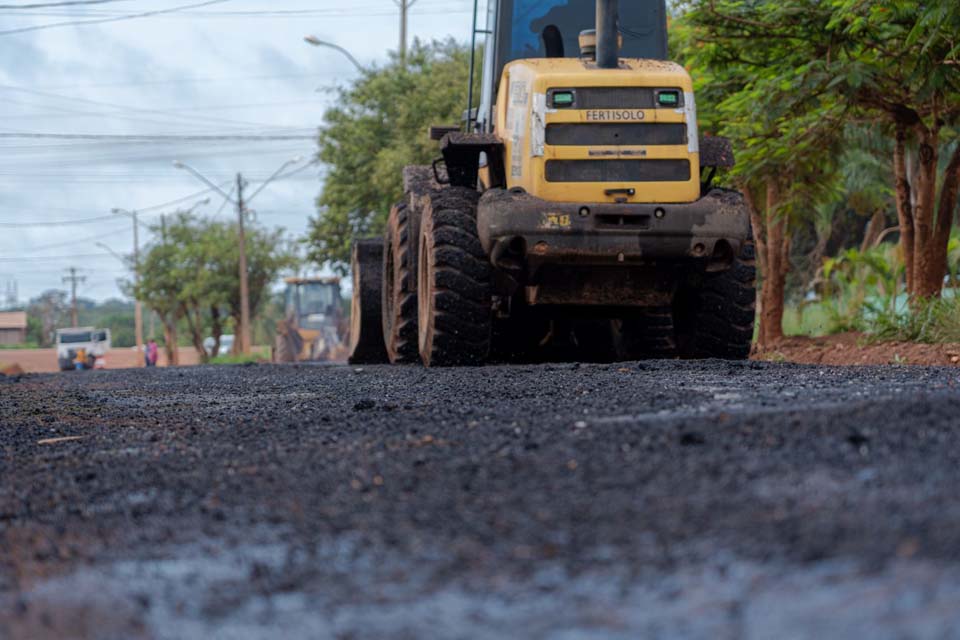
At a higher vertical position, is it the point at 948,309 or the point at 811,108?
the point at 811,108

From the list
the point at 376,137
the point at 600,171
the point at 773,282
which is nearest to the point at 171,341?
the point at 376,137

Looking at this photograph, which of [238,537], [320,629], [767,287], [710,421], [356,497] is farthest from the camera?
[767,287]

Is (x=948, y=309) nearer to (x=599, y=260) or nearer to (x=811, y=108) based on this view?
(x=811, y=108)

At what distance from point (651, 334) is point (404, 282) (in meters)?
2.34

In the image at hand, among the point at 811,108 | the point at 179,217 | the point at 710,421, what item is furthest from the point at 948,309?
the point at 179,217

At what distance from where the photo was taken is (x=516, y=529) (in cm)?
269

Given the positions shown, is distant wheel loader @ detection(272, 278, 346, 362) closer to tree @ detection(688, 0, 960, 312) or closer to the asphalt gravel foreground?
tree @ detection(688, 0, 960, 312)

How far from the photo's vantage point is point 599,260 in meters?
8.34

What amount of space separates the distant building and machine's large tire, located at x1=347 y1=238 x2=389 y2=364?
3656 inches

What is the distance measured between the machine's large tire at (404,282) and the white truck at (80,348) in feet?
121

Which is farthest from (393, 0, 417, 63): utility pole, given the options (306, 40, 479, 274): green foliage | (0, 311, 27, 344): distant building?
(0, 311, 27, 344): distant building

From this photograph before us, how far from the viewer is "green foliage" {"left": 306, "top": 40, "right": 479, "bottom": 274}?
28094 mm

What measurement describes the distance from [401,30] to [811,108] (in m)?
23.6

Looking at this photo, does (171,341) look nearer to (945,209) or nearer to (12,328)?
(12,328)
